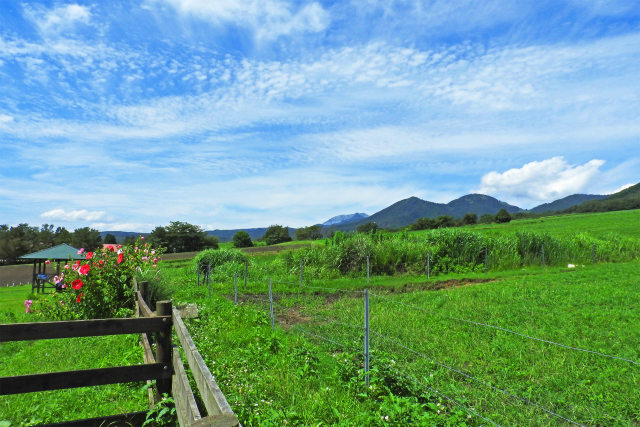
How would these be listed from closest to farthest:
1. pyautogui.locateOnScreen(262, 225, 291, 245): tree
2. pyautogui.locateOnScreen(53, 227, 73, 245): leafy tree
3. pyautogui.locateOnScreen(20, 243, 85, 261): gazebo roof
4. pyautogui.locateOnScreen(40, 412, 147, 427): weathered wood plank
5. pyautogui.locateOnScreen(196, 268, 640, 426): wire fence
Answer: pyautogui.locateOnScreen(40, 412, 147, 427): weathered wood plank, pyautogui.locateOnScreen(196, 268, 640, 426): wire fence, pyautogui.locateOnScreen(20, 243, 85, 261): gazebo roof, pyautogui.locateOnScreen(262, 225, 291, 245): tree, pyautogui.locateOnScreen(53, 227, 73, 245): leafy tree

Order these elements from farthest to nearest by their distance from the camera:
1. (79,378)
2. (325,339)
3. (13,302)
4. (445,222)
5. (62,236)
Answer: (62,236)
(445,222)
(13,302)
(325,339)
(79,378)

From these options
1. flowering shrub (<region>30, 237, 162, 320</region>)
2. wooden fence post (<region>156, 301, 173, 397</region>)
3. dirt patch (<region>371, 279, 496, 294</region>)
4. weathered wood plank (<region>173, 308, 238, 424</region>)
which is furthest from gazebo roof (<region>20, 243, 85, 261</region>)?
weathered wood plank (<region>173, 308, 238, 424</region>)

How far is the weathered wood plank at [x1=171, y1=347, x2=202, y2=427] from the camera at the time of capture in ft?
8.11

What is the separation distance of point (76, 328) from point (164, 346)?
0.80 metres

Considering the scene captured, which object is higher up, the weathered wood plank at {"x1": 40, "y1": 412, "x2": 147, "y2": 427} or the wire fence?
the weathered wood plank at {"x1": 40, "y1": 412, "x2": 147, "y2": 427}

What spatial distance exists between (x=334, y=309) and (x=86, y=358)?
6098mm

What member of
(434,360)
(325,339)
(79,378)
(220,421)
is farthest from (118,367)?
(434,360)

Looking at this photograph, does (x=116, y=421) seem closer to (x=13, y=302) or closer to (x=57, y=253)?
(x=13, y=302)

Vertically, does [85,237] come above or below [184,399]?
above

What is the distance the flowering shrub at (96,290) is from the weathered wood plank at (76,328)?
5115mm

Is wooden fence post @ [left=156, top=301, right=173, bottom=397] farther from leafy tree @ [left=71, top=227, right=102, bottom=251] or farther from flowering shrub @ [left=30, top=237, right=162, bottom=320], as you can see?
leafy tree @ [left=71, top=227, right=102, bottom=251]

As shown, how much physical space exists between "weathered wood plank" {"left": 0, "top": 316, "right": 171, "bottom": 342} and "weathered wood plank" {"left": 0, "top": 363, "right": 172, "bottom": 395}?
392 millimetres

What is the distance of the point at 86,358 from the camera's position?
6.85 m

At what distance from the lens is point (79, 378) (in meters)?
3.70
